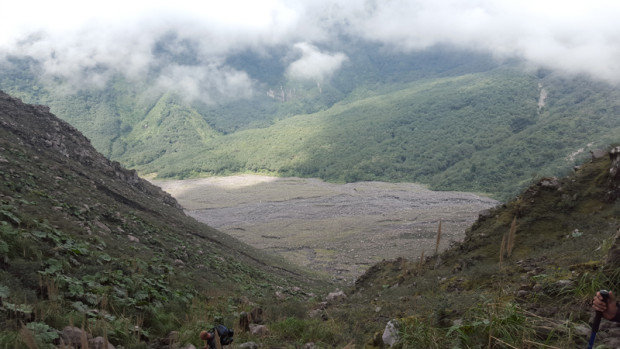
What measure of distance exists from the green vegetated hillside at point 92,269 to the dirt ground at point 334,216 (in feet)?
50.3

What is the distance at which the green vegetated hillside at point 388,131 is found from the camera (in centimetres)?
9206

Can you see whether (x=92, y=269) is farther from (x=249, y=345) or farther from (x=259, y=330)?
(x=249, y=345)

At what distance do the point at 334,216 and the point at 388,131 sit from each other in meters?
78.9

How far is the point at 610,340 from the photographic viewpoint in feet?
13.0

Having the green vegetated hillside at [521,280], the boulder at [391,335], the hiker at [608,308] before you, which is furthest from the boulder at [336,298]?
the hiker at [608,308]

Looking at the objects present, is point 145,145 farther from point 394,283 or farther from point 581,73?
point 581,73

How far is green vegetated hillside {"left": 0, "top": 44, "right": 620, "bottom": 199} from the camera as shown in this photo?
302ft

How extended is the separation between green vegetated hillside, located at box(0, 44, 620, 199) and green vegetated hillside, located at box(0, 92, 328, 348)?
72.1 metres

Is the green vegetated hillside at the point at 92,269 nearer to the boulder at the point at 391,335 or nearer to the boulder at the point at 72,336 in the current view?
the boulder at the point at 72,336

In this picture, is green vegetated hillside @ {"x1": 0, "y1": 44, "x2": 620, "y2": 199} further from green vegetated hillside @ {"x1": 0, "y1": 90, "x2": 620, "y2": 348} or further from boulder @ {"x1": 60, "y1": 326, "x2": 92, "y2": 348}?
boulder @ {"x1": 60, "y1": 326, "x2": 92, "y2": 348}

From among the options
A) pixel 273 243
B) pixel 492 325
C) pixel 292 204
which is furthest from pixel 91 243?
pixel 292 204

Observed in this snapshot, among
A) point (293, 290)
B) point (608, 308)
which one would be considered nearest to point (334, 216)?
point (293, 290)

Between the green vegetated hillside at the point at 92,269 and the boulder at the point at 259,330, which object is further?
the boulder at the point at 259,330


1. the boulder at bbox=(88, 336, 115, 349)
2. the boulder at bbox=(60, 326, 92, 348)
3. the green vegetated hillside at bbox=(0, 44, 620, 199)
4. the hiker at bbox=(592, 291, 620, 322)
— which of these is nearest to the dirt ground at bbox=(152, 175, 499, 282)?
the green vegetated hillside at bbox=(0, 44, 620, 199)
